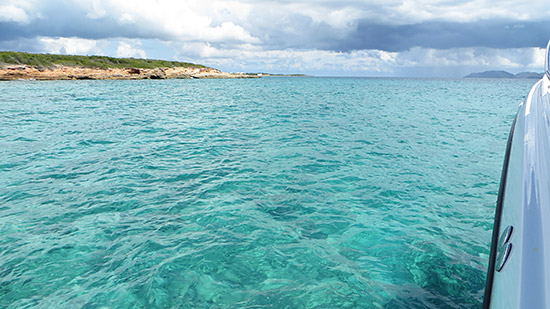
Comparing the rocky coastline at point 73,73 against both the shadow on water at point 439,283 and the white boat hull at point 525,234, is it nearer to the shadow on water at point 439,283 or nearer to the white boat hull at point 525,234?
the shadow on water at point 439,283

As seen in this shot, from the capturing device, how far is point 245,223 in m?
6.39

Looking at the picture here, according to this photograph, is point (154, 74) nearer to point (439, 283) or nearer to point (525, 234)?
point (439, 283)

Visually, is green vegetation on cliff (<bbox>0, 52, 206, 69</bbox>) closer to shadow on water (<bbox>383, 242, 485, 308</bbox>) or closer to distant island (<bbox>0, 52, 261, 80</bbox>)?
distant island (<bbox>0, 52, 261, 80</bbox>)

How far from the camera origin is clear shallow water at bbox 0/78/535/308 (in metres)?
4.45

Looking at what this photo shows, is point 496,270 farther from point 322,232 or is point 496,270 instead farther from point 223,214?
point 223,214

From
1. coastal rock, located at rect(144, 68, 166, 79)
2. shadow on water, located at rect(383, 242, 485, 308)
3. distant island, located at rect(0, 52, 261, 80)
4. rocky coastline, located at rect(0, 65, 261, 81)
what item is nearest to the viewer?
shadow on water, located at rect(383, 242, 485, 308)

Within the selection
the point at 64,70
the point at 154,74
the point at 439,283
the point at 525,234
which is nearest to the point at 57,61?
the point at 64,70

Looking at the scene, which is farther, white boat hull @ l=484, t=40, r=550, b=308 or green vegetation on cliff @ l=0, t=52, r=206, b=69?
green vegetation on cliff @ l=0, t=52, r=206, b=69

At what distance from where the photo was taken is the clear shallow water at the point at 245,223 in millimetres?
4445

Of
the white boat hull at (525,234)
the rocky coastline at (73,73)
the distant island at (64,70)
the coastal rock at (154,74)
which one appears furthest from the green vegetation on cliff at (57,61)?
the white boat hull at (525,234)

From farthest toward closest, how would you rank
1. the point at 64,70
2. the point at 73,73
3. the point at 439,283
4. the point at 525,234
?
the point at 64,70 → the point at 73,73 → the point at 439,283 → the point at 525,234

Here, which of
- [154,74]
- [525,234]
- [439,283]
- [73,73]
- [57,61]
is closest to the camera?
[525,234]

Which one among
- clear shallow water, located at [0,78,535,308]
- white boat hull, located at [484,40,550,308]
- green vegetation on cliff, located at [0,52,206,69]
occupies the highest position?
green vegetation on cliff, located at [0,52,206,69]

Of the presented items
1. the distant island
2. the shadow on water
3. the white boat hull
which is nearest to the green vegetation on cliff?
the distant island
